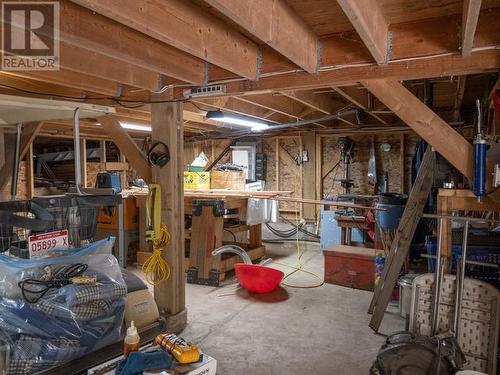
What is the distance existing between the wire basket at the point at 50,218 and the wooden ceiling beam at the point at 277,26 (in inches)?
49.1

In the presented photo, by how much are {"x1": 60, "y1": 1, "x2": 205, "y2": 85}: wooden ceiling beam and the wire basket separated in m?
0.87

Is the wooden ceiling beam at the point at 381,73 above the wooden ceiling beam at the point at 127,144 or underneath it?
above

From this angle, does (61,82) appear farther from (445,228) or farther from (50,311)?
(445,228)

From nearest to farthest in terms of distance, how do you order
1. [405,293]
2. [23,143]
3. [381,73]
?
[381,73] → [23,143] → [405,293]

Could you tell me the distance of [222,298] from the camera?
4.05 meters

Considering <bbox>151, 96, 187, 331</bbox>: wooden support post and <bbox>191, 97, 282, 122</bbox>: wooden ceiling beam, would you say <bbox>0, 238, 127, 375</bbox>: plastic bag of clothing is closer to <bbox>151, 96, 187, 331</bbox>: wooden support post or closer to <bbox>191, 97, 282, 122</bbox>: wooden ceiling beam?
<bbox>151, 96, 187, 331</bbox>: wooden support post

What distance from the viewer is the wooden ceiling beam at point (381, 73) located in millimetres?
2170

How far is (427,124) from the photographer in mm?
2418

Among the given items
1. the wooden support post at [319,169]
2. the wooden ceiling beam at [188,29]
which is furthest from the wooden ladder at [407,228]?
the wooden support post at [319,169]

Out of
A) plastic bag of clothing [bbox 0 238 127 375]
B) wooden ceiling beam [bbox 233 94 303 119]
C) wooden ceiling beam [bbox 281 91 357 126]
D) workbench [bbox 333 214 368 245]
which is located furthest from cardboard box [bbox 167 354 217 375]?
workbench [bbox 333 214 368 245]

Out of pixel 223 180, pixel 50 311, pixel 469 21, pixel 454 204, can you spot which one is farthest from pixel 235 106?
pixel 50 311

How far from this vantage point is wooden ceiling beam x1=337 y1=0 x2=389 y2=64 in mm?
1570

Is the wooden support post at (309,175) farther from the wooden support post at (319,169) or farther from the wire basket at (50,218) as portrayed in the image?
the wire basket at (50,218)

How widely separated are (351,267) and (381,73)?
2.68 metres
